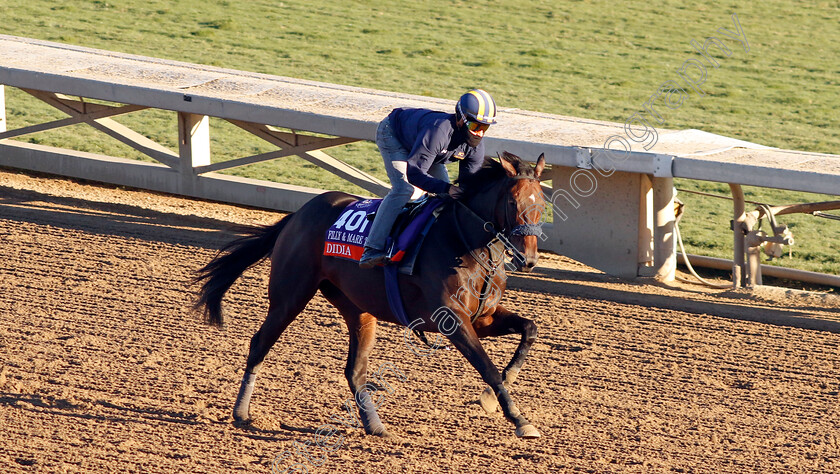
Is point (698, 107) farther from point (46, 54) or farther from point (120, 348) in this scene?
point (120, 348)

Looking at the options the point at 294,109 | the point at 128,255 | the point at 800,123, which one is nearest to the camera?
the point at 128,255

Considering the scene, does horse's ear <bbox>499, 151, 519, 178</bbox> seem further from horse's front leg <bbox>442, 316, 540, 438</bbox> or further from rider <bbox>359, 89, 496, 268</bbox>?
horse's front leg <bbox>442, 316, 540, 438</bbox>

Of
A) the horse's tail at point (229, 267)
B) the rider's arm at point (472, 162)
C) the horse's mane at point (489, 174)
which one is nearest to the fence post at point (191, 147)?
the horse's tail at point (229, 267)

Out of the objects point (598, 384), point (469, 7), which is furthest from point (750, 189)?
point (469, 7)

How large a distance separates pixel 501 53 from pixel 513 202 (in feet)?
42.6

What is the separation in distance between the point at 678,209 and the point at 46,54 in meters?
7.25

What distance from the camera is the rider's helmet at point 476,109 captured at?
16.4 ft

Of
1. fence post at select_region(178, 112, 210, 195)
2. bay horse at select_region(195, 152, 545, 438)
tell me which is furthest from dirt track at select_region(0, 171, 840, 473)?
fence post at select_region(178, 112, 210, 195)

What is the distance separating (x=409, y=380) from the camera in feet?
20.4

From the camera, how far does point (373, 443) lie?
17.5 feet

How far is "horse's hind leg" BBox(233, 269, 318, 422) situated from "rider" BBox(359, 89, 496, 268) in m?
0.47

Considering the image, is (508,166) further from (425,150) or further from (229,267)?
(229,267)

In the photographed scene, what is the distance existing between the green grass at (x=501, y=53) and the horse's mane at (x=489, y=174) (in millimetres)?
5911

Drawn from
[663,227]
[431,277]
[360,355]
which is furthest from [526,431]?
[663,227]
